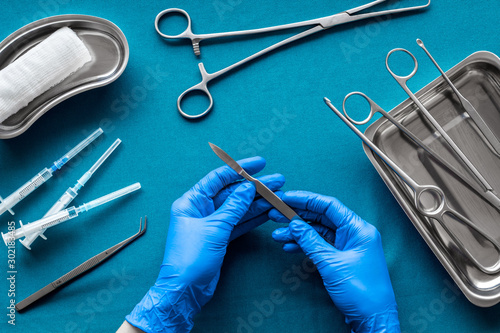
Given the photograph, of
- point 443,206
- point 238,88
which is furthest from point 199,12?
point 443,206

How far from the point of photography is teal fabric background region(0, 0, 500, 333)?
1.78 metres

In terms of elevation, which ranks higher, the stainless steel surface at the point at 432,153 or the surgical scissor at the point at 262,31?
the surgical scissor at the point at 262,31

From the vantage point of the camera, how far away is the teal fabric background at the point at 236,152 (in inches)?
70.2

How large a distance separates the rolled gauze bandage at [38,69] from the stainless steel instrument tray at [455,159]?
119 centimetres

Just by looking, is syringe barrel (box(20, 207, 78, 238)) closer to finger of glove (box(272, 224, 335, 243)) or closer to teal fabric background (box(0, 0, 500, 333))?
teal fabric background (box(0, 0, 500, 333))

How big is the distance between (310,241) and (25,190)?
1.15 m

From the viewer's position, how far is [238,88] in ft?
6.15

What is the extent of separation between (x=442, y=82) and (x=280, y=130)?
672mm

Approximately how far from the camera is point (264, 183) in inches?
67.0

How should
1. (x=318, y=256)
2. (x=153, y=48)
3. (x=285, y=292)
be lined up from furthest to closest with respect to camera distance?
1. (x=153, y=48)
2. (x=285, y=292)
3. (x=318, y=256)

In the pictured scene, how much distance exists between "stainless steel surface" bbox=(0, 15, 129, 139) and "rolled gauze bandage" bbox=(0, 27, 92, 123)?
5 centimetres

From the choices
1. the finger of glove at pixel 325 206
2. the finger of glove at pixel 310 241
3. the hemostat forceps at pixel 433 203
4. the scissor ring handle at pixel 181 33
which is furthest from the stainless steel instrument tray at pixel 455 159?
the scissor ring handle at pixel 181 33

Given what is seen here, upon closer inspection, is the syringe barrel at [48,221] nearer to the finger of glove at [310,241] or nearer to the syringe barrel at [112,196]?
the syringe barrel at [112,196]

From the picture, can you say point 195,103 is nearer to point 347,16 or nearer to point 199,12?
point 199,12
